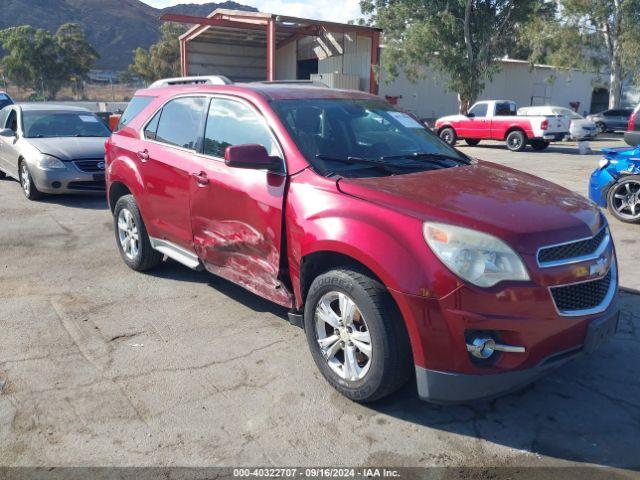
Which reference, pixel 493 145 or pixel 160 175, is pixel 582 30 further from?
pixel 160 175

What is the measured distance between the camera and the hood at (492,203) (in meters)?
3.02

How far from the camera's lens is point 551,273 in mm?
2951

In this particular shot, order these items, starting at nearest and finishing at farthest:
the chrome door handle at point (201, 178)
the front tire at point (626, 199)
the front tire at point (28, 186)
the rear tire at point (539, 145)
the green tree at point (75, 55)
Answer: the chrome door handle at point (201, 178), the front tire at point (626, 199), the front tire at point (28, 186), the rear tire at point (539, 145), the green tree at point (75, 55)

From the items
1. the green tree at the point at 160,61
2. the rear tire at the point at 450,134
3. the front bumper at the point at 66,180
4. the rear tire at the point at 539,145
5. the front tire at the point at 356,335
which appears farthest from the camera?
the green tree at the point at 160,61

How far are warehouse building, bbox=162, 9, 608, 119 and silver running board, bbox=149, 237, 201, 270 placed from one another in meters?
22.3

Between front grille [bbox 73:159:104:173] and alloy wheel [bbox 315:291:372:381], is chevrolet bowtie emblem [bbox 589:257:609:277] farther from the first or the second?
front grille [bbox 73:159:104:173]

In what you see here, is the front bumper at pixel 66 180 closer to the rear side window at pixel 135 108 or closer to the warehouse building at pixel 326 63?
the rear side window at pixel 135 108

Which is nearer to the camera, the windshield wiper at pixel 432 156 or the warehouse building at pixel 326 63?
the windshield wiper at pixel 432 156

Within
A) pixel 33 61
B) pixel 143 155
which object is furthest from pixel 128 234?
pixel 33 61

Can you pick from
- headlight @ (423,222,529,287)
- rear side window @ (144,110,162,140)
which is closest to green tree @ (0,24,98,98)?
rear side window @ (144,110,162,140)

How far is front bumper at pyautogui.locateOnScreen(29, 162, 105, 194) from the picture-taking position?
29.6 feet

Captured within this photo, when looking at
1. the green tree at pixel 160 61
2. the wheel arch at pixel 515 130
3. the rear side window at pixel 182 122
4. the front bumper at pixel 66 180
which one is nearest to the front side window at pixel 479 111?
the wheel arch at pixel 515 130

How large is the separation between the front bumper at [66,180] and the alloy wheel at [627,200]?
7722 millimetres

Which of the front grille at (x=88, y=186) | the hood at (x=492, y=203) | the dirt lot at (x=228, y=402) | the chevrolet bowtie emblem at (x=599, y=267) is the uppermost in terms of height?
the hood at (x=492, y=203)
